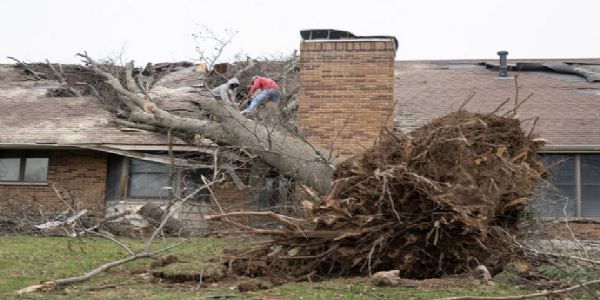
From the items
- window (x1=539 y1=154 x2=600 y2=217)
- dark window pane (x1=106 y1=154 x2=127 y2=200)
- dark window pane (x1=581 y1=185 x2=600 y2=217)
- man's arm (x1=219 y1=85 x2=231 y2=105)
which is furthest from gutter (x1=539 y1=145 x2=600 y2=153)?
dark window pane (x1=106 y1=154 x2=127 y2=200)

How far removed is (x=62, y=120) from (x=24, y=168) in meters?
1.40

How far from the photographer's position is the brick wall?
15.3 meters

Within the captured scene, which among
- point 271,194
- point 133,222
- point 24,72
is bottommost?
point 133,222

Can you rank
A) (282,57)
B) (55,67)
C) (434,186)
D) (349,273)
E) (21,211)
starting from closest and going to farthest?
(434,186) → (349,273) → (21,211) → (55,67) → (282,57)

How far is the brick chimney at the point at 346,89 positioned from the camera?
1375cm

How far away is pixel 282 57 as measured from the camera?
21391 mm

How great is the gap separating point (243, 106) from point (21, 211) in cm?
491

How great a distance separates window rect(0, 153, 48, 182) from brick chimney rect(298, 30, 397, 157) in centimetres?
626

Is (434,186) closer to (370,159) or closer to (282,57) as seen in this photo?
(370,159)

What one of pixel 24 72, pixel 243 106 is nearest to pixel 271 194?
pixel 243 106

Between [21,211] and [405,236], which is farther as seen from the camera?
[21,211]

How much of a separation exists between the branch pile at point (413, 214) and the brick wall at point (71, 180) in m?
8.34

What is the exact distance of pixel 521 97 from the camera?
15.8 m

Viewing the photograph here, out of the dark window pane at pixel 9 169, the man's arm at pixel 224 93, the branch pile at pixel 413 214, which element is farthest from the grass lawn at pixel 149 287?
the dark window pane at pixel 9 169
